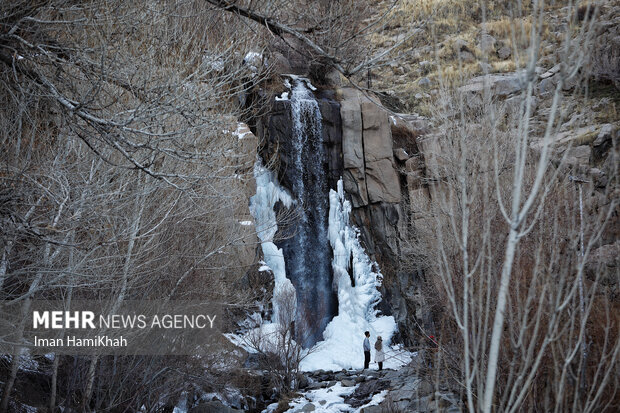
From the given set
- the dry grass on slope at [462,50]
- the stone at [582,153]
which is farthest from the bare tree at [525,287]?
the dry grass on slope at [462,50]

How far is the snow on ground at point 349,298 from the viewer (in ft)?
49.4

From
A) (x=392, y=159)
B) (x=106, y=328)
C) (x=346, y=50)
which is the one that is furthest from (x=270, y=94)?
(x=346, y=50)

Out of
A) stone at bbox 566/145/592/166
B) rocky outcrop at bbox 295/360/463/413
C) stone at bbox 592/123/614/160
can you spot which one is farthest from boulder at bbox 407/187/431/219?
rocky outcrop at bbox 295/360/463/413

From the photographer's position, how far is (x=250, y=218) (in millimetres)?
12781

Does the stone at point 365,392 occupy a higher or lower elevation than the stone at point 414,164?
lower

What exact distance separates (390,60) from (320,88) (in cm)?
1554

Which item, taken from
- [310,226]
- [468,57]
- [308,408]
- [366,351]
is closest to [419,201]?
[310,226]

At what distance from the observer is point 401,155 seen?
59.8ft

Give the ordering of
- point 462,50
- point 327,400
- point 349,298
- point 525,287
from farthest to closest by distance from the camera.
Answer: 1. point 462,50
2. point 349,298
3. point 327,400
4. point 525,287

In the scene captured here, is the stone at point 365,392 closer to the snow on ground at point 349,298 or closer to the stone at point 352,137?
the snow on ground at point 349,298

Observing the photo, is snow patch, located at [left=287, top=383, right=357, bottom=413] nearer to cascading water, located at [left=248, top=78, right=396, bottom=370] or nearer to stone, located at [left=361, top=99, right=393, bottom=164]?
cascading water, located at [left=248, top=78, right=396, bottom=370]

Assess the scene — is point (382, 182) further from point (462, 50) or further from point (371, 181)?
point (462, 50)

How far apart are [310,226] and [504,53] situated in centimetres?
1660

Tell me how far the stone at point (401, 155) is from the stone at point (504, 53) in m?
12.0
